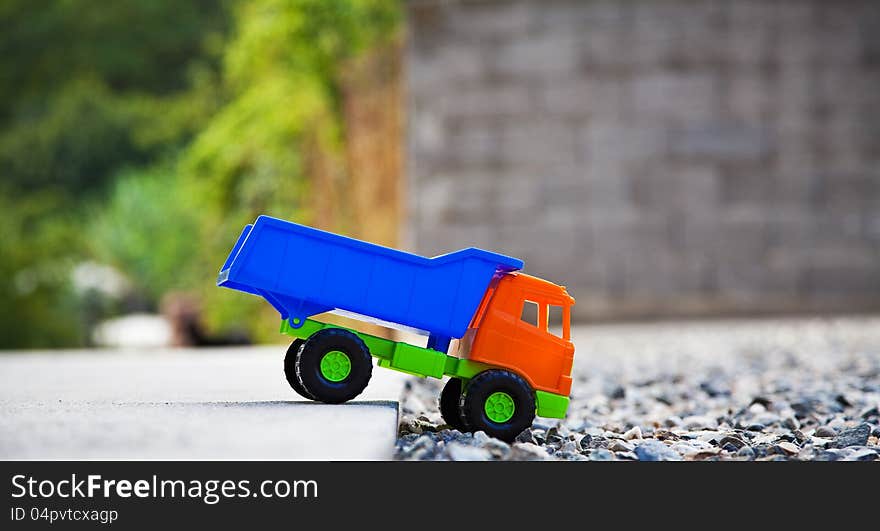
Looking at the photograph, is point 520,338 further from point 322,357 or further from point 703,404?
point 703,404

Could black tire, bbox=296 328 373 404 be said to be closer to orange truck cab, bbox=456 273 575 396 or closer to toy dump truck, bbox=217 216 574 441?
toy dump truck, bbox=217 216 574 441

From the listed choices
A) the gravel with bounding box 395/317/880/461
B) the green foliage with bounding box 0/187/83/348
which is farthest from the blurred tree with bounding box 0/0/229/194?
the gravel with bounding box 395/317/880/461

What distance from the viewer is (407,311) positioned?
3746 mm

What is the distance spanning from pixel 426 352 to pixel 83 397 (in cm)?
133

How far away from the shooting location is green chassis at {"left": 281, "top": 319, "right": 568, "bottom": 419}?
376cm

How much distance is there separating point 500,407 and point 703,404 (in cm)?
191

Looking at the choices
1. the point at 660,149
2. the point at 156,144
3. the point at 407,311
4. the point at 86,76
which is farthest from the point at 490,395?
the point at 86,76

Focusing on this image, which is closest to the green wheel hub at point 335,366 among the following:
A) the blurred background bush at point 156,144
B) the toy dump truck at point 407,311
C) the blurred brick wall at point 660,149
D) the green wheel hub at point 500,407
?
the toy dump truck at point 407,311

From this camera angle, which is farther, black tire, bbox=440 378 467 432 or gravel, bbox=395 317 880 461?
black tire, bbox=440 378 467 432

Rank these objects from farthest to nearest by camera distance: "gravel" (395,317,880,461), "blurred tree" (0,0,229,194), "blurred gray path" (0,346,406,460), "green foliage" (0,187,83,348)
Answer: "blurred tree" (0,0,229,194) < "green foliage" (0,187,83,348) < "gravel" (395,317,880,461) < "blurred gray path" (0,346,406,460)

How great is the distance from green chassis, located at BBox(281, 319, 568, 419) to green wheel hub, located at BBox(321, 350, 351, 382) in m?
0.08

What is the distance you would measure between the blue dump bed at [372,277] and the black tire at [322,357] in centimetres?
9
